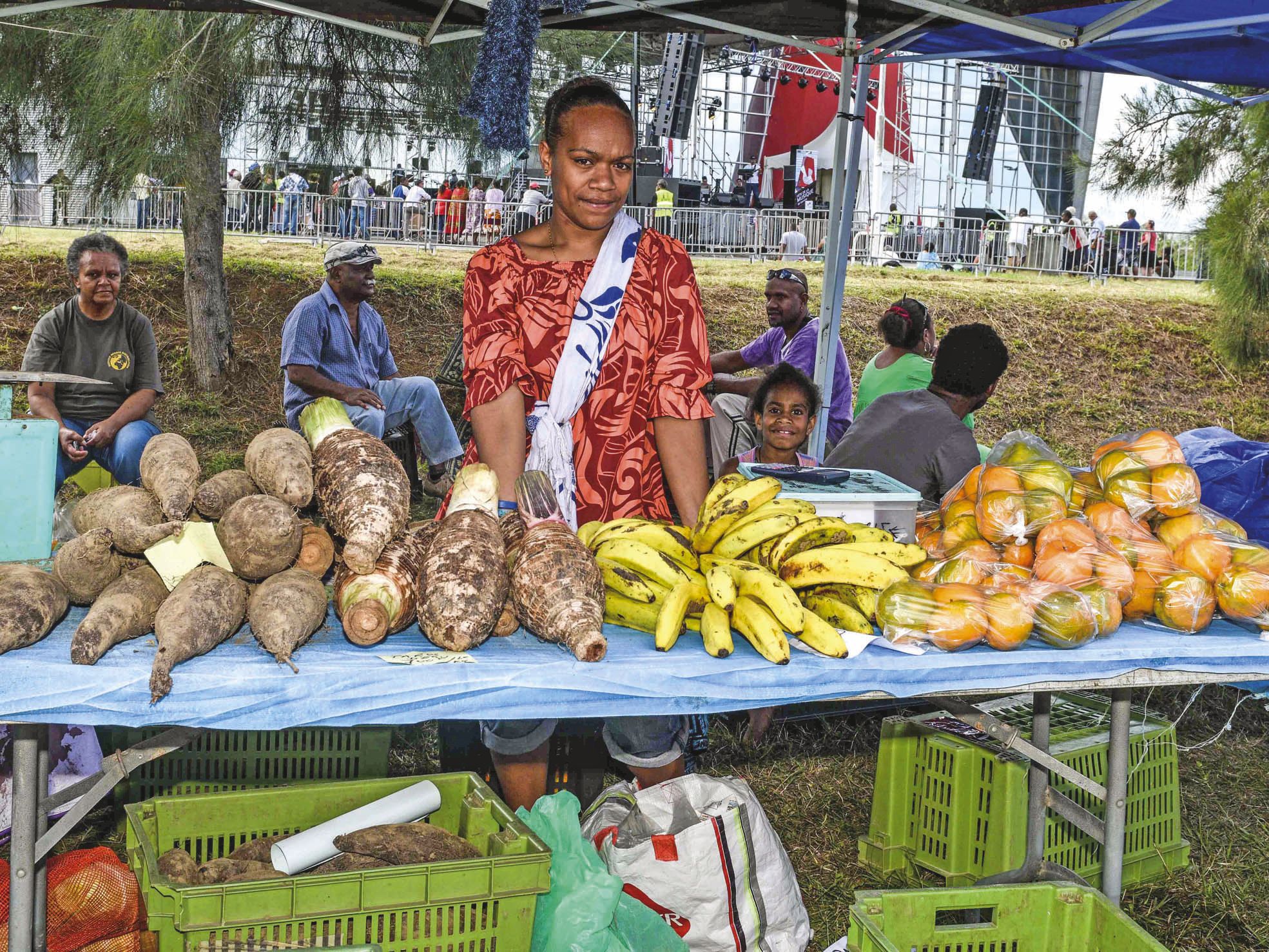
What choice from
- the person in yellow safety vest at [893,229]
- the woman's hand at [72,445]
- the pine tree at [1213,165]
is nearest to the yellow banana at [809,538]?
the woman's hand at [72,445]

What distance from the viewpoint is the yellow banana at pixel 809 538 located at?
7.13 feet

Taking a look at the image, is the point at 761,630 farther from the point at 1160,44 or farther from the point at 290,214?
the point at 290,214

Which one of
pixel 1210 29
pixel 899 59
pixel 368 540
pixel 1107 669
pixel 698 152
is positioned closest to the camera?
pixel 368 540

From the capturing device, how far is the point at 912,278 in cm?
1496

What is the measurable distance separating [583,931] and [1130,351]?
499 inches

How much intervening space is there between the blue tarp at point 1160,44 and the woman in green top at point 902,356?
1.22m

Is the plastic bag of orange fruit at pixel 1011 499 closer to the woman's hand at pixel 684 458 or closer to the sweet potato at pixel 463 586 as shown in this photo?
the woman's hand at pixel 684 458

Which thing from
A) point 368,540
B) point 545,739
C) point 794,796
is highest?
point 368,540

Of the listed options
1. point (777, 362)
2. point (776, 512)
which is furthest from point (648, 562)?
point (777, 362)

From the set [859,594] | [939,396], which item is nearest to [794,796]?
[939,396]

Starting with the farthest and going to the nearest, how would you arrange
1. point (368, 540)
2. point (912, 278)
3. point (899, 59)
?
point (912, 278), point (899, 59), point (368, 540)

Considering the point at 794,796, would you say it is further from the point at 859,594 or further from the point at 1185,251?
the point at 1185,251

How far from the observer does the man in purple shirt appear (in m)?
A: 5.72

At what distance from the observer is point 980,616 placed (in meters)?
2.02
